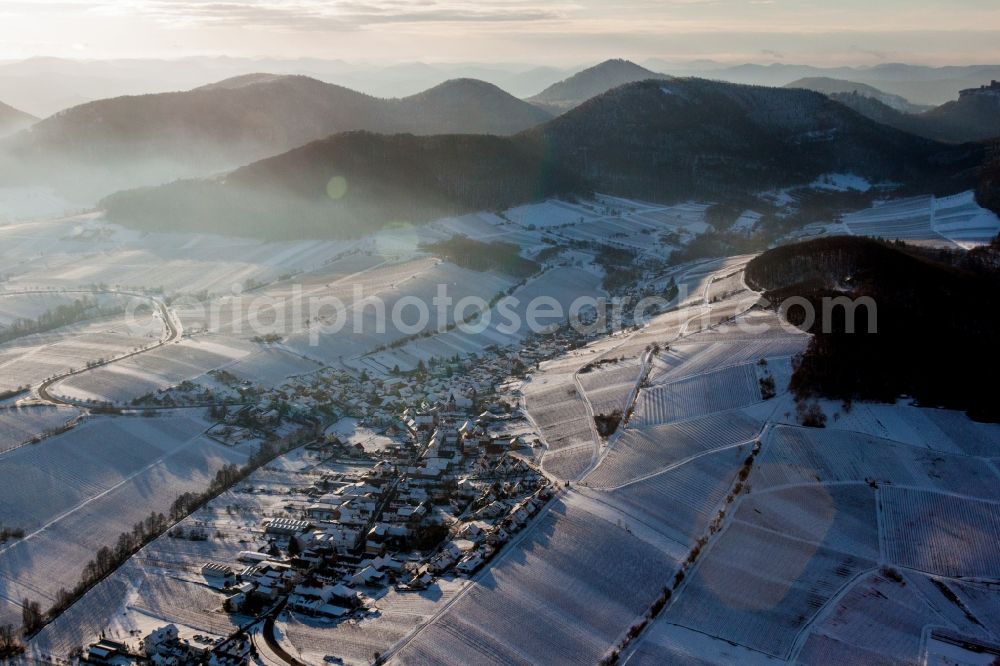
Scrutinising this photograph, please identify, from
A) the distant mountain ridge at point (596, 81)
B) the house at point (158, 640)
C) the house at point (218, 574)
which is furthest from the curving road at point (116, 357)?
the distant mountain ridge at point (596, 81)

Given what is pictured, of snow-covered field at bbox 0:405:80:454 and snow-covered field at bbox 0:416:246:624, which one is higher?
snow-covered field at bbox 0:405:80:454

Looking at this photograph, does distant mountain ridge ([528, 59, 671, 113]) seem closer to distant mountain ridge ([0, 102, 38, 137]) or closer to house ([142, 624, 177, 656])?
distant mountain ridge ([0, 102, 38, 137])

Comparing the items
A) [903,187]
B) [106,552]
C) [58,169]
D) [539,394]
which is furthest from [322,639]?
[58,169]

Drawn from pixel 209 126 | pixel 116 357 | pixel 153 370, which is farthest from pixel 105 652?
pixel 209 126

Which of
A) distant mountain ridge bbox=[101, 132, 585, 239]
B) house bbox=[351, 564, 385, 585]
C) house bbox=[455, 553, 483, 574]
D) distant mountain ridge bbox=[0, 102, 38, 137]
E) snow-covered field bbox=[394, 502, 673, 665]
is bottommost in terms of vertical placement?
snow-covered field bbox=[394, 502, 673, 665]

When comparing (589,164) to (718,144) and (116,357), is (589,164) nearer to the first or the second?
(718,144)

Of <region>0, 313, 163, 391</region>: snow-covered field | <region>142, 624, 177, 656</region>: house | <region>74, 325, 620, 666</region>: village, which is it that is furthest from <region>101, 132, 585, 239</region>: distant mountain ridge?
<region>142, 624, 177, 656</region>: house

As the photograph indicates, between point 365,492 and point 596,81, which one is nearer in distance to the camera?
point 365,492

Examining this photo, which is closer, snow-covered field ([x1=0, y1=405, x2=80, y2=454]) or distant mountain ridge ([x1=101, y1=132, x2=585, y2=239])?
snow-covered field ([x1=0, y1=405, x2=80, y2=454])
